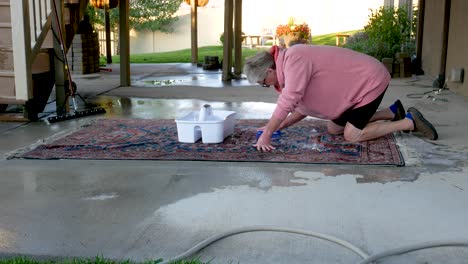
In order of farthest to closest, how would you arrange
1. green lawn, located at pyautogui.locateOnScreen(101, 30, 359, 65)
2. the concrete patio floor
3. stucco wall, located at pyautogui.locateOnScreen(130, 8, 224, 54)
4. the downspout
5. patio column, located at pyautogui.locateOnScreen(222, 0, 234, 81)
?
1. stucco wall, located at pyautogui.locateOnScreen(130, 8, 224, 54)
2. green lawn, located at pyautogui.locateOnScreen(101, 30, 359, 65)
3. patio column, located at pyautogui.locateOnScreen(222, 0, 234, 81)
4. the downspout
5. the concrete patio floor

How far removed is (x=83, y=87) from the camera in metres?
8.66

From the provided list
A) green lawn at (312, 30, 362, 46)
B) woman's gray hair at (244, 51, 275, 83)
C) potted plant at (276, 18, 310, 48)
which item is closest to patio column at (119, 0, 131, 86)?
woman's gray hair at (244, 51, 275, 83)

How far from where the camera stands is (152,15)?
2012cm

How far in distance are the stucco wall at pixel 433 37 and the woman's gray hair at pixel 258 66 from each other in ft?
18.3

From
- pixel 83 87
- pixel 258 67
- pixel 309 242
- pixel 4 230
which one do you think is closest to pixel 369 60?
pixel 258 67

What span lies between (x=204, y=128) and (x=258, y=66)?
781 mm

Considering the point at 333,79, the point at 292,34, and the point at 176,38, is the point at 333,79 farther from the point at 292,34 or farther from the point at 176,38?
the point at 176,38

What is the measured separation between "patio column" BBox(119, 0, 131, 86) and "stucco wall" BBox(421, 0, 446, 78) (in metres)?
4.70

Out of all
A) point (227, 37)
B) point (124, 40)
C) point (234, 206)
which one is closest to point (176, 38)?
point (227, 37)

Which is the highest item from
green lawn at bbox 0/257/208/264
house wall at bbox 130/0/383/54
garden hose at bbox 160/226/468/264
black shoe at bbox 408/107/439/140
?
house wall at bbox 130/0/383/54

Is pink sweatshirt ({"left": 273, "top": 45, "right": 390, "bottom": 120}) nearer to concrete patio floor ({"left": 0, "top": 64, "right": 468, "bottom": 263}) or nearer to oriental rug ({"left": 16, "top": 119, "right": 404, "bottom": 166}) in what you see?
oriental rug ({"left": 16, "top": 119, "right": 404, "bottom": 166})

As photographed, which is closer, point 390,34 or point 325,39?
point 390,34

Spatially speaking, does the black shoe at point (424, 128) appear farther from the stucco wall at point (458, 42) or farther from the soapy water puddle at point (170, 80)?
the soapy water puddle at point (170, 80)

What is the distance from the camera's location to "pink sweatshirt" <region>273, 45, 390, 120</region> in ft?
12.5
